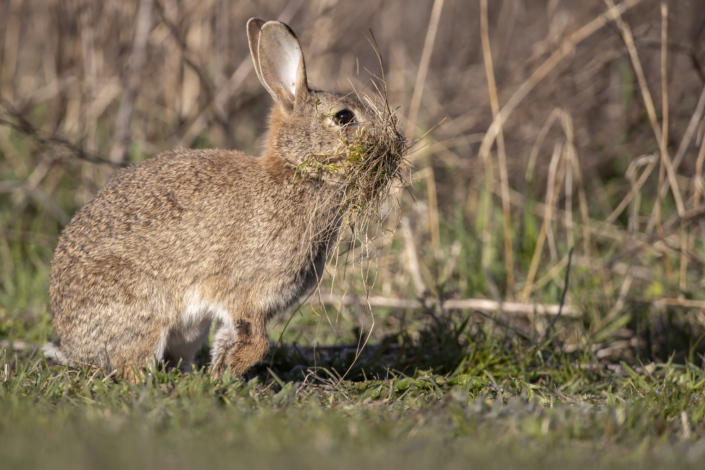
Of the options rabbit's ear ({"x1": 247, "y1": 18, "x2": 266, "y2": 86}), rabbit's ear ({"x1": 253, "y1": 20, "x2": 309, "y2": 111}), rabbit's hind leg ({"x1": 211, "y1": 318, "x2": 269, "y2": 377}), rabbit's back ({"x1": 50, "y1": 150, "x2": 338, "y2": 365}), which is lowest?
rabbit's hind leg ({"x1": 211, "y1": 318, "x2": 269, "y2": 377})

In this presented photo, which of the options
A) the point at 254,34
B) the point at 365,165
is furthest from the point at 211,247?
the point at 254,34

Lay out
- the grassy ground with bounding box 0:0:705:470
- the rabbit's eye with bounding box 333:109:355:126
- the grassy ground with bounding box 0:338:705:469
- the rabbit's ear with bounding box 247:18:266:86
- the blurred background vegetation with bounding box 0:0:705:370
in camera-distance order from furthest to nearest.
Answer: the blurred background vegetation with bounding box 0:0:705:370, the rabbit's ear with bounding box 247:18:266:86, the rabbit's eye with bounding box 333:109:355:126, the grassy ground with bounding box 0:0:705:470, the grassy ground with bounding box 0:338:705:469

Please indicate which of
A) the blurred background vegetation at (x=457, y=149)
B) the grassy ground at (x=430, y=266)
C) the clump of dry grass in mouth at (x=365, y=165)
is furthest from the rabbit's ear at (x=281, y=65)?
the blurred background vegetation at (x=457, y=149)

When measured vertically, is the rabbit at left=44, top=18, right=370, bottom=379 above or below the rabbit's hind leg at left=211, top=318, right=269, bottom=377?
above

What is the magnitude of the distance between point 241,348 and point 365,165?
1.19 metres

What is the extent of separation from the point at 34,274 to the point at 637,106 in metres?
6.26

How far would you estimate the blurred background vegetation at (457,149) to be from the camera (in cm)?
520

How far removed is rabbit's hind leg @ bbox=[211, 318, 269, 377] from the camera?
360cm

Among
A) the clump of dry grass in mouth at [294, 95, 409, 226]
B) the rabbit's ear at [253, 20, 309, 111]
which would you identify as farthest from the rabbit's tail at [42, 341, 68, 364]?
the rabbit's ear at [253, 20, 309, 111]

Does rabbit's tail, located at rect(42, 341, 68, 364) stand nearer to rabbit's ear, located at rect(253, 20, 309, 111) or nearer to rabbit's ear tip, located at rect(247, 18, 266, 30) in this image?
rabbit's ear, located at rect(253, 20, 309, 111)

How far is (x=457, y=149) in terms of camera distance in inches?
334

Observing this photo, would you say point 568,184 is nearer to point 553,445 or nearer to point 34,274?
point 553,445

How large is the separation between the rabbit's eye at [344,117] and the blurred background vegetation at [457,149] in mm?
1328

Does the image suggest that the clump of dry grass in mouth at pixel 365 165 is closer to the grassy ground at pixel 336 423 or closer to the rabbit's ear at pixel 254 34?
the rabbit's ear at pixel 254 34
